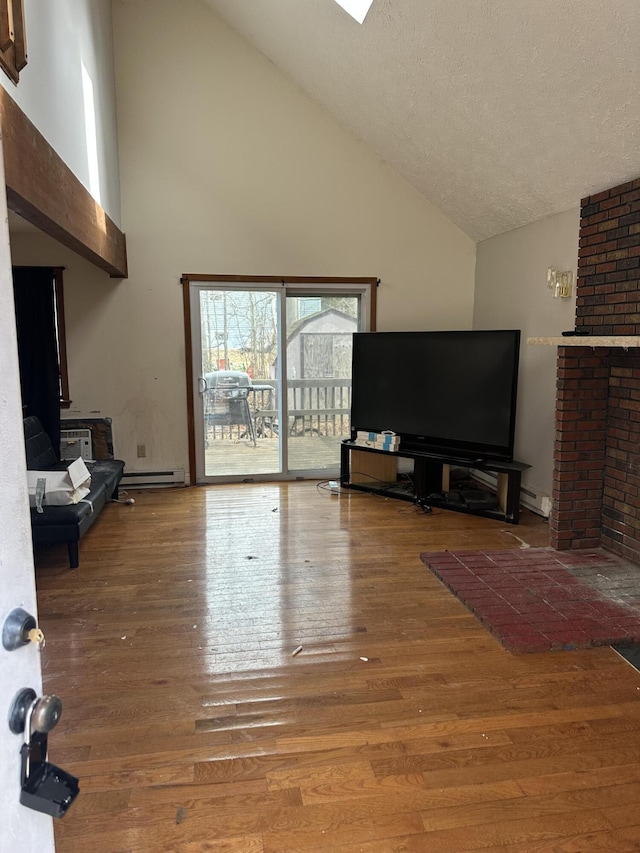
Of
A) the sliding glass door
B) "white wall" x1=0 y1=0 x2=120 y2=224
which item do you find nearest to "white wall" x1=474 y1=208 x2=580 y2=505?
the sliding glass door

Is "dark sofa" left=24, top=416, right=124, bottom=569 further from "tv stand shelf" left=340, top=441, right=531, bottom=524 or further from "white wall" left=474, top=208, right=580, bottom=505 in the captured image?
"white wall" left=474, top=208, right=580, bottom=505

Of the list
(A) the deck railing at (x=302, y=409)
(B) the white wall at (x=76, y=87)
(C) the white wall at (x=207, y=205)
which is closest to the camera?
(B) the white wall at (x=76, y=87)

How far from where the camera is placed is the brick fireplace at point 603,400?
3.36 m

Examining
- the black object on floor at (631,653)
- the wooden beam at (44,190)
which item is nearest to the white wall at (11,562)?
the wooden beam at (44,190)

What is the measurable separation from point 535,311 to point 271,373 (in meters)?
2.54

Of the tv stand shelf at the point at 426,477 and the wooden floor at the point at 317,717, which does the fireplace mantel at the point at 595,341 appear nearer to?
the tv stand shelf at the point at 426,477

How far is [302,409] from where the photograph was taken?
5.72 meters

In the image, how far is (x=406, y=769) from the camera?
6.14 ft

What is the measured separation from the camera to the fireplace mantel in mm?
2912

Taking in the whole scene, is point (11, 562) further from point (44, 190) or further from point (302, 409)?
point (302, 409)

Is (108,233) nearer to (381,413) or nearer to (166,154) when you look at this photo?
(166,154)

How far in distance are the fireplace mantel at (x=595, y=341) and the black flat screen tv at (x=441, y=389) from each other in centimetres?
83

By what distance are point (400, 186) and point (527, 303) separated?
1.84m

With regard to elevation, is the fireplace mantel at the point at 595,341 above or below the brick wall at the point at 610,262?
below
